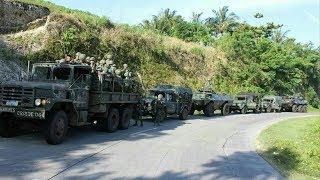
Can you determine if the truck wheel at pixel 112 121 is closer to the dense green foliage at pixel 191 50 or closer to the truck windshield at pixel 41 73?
the truck windshield at pixel 41 73

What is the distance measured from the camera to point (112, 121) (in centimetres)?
1867

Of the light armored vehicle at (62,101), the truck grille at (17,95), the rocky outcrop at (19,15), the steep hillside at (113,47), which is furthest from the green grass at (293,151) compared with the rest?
the rocky outcrop at (19,15)

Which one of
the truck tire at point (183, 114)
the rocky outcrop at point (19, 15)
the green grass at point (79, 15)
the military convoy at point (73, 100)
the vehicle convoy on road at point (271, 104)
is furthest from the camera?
the vehicle convoy on road at point (271, 104)

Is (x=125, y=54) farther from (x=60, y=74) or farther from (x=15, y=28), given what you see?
(x=60, y=74)

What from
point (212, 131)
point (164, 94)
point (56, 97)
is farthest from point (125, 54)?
point (56, 97)

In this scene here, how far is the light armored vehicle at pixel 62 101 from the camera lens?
13773 millimetres

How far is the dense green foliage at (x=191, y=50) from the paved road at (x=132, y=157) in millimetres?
12823

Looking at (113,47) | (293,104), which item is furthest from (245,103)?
(113,47)

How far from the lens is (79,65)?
16297 mm

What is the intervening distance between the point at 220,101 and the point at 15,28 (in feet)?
46.9

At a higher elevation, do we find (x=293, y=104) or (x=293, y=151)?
(x=293, y=104)

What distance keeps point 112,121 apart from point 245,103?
19.5 m

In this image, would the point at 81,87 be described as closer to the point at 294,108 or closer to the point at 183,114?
the point at 183,114

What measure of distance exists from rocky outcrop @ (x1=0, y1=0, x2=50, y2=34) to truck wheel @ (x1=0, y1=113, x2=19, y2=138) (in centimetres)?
1427
